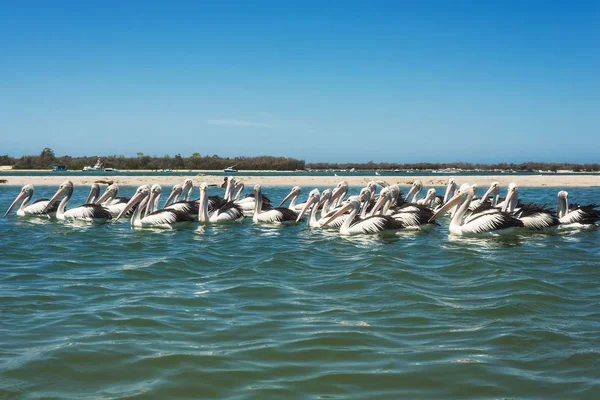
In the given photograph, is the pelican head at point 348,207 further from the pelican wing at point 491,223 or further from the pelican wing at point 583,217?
the pelican wing at point 583,217

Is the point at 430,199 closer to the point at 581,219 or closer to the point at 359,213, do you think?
the point at 359,213

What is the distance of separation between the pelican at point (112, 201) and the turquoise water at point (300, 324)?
4.84 metres

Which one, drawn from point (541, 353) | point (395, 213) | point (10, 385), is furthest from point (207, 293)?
point (395, 213)

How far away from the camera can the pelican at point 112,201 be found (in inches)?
488

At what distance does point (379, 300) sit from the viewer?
4926mm

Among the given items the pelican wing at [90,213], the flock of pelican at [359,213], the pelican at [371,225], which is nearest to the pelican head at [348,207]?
the flock of pelican at [359,213]

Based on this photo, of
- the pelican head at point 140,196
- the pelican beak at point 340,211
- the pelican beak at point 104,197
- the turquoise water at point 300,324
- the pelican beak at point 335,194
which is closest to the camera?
the turquoise water at point 300,324

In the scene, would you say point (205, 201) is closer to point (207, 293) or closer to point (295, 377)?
point (207, 293)

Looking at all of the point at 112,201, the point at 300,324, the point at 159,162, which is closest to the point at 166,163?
the point at 159,162

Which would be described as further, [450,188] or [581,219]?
[450,188]

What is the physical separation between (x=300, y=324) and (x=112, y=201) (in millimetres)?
9716

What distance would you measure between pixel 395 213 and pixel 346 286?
5058 mm

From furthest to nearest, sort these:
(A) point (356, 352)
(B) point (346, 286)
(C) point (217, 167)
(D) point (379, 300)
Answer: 1. (C) point (217, 167)
2. (B) point (346, 286)
3. (D) point (379, 300)
4. (A) point (356, 352)

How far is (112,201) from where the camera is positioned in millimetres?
12984
